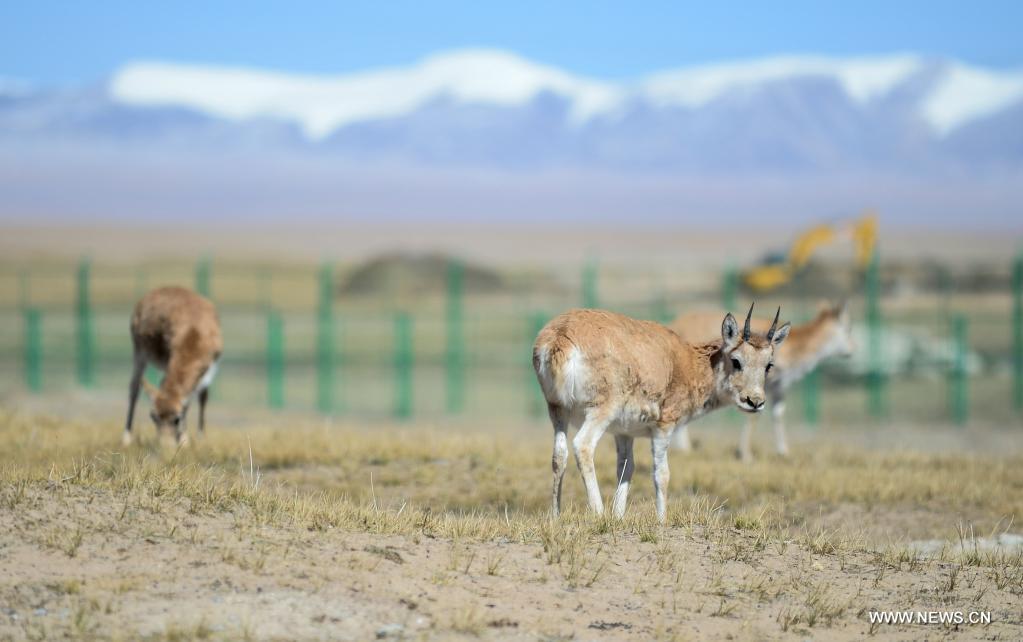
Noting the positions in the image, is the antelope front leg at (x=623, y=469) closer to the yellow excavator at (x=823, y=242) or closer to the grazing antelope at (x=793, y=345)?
the grazing antelope at (x=793, y=345)

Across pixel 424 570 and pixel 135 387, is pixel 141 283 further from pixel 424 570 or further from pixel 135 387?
pixel 424 570

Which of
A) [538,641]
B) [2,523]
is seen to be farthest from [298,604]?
[2,523]

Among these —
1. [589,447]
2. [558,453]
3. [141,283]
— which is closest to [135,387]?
[558,453]

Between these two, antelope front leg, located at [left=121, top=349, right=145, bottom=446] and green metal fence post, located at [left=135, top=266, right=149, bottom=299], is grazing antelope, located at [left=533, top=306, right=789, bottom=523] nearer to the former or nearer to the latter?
antelope front leg, located at [left=121, top=349, right=145, bottom=446]

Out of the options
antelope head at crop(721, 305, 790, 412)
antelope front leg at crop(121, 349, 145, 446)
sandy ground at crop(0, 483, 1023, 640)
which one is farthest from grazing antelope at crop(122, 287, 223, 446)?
antelope head at crop(721, 305, 790, 412)

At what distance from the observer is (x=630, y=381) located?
11602mm

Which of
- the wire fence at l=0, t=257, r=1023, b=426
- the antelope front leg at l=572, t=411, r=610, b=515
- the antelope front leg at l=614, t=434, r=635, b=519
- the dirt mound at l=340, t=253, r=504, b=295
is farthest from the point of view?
the dirt mound at l=340, t=253, r=504, b=295

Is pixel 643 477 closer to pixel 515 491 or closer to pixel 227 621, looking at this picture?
pixel 515 491

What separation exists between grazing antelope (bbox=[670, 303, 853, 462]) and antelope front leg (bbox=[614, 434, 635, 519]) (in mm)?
7051

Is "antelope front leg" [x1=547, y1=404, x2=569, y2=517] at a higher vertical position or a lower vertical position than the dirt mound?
lower

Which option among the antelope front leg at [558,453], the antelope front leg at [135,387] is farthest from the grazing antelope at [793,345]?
the antelope front leg at [558,453]

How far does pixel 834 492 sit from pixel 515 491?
137 inches

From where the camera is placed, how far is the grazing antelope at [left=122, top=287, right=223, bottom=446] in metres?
15.5

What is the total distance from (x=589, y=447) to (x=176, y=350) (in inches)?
264
